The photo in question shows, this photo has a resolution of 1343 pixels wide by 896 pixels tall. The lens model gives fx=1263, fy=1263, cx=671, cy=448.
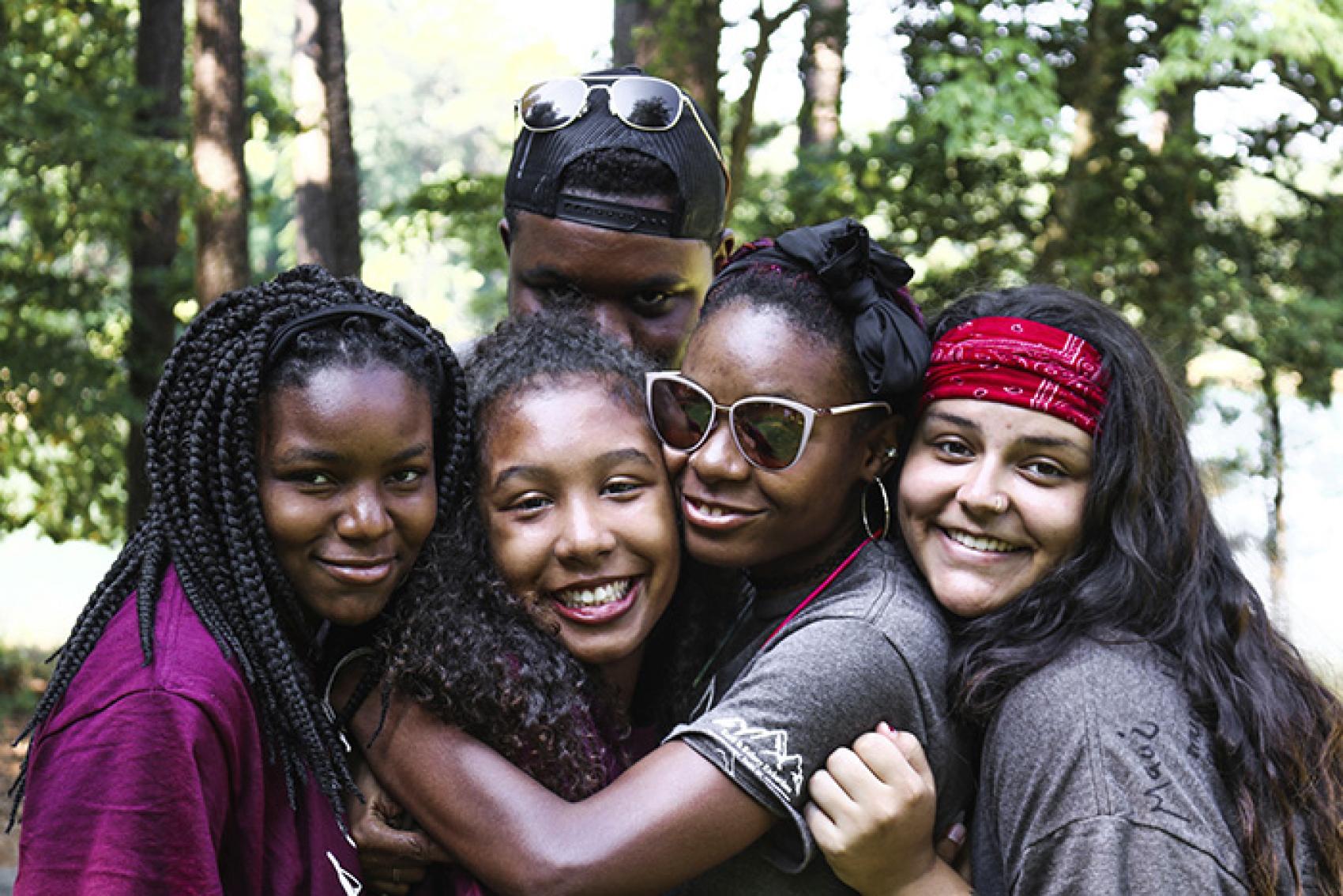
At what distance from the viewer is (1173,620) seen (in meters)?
2.76

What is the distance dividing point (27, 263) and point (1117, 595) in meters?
10.8

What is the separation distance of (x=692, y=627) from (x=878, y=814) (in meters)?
0.83

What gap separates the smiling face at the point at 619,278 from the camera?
146 inches

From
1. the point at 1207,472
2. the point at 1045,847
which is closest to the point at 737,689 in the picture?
the point at 1045,847

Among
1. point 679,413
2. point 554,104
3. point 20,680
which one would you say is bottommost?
point 20,680

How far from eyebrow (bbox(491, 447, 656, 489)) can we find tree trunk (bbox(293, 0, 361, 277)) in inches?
415

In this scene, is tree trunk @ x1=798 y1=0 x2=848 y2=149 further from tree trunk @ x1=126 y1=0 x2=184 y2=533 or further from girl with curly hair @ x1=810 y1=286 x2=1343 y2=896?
girl with curly hair @ x1=810 y1=286 x2=1343 y2=896

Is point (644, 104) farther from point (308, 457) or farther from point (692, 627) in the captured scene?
point (308, 457)

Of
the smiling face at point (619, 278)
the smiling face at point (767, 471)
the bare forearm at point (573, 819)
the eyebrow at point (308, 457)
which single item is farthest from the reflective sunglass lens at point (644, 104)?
the bare forearm at point (573, 819)

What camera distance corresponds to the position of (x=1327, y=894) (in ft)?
8.68

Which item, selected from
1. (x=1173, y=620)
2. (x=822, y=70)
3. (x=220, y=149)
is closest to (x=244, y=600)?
(x=1173, y=620)

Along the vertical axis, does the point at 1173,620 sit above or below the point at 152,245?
above

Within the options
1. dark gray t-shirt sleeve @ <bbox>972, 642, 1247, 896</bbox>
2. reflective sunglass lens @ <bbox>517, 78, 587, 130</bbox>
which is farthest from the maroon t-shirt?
reflective sunglass lens @ <bbox>517, 78, 587, 130</bbox>

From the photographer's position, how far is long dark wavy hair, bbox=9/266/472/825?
2.51 metres
